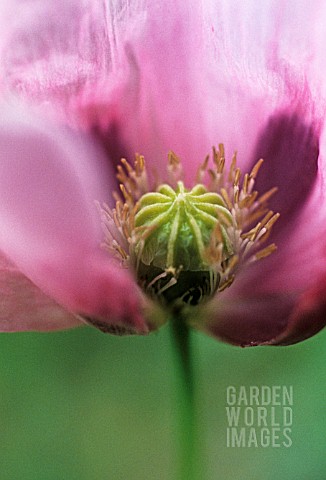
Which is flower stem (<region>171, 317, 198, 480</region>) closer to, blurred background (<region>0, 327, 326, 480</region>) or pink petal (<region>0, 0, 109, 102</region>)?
blurred background (<region>0, 327, 326, 480</region>)

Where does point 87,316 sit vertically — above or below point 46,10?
below

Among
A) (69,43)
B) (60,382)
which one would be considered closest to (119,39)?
(69,43)

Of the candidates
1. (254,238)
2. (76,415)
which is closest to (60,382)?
(76,415)

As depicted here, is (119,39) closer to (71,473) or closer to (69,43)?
(69,43)

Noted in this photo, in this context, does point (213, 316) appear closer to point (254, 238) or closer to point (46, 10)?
point (254, 238)

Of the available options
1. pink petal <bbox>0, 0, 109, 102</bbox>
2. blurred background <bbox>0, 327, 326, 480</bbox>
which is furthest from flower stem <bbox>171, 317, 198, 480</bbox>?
pink petal <bbox>0, 0, 109, 102</bbox>

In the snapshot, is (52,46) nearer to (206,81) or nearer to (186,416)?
(206,81)
